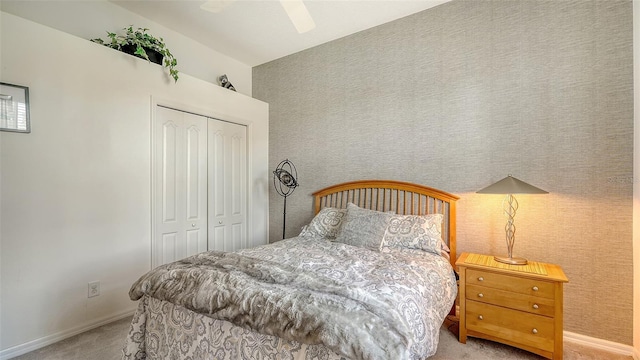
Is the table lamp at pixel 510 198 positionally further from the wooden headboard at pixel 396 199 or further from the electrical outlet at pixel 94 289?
the electrical outlet at pixel 94 289

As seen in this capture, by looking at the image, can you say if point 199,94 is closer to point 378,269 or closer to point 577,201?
point 378,269

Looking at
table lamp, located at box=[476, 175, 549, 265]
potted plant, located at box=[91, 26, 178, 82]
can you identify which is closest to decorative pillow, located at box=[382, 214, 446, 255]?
table lamp, located at box=[476, 175, 549, 265]

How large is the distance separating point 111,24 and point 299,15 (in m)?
1.80

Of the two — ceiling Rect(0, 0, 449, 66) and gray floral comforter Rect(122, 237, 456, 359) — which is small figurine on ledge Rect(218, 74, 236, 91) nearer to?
ceiling Rect(0, 0, 449, 66)

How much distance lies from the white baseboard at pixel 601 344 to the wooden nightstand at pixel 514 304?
1.71 ft

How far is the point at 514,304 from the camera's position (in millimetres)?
1884

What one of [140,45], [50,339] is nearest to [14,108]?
[140,45]

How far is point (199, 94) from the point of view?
3.07 meters

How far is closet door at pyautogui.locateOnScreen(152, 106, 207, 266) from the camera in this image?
9.09 feet

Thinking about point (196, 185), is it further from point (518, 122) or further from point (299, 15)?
point (518, 122)

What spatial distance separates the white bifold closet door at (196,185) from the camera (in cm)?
280

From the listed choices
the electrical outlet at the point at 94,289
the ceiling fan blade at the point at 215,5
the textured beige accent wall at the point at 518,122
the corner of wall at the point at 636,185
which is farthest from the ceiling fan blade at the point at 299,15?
the electrical outlet at the point at 94,289

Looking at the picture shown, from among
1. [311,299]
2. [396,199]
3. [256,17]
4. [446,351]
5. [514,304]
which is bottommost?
[446,351]

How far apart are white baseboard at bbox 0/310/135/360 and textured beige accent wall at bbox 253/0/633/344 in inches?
97.3
